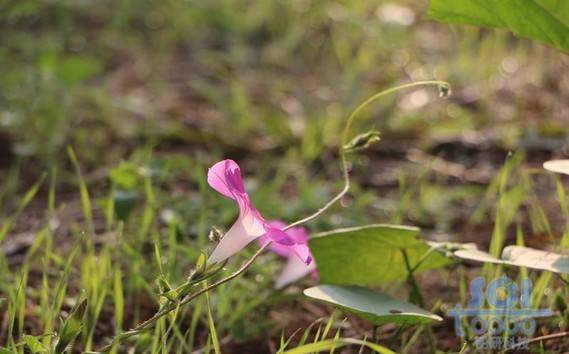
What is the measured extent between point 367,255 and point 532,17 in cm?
41

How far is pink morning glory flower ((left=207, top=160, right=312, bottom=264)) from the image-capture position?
102 cm

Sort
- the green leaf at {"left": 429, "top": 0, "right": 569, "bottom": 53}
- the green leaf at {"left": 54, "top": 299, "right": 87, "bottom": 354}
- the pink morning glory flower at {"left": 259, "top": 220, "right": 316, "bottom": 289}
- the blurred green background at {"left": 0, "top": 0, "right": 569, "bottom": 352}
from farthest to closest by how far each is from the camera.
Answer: the blurred green background at {"left": 0, "top": 0, "right": 569, "bottom": 352}, the pink morning glory flower at {"left": 259, "top": 220, "right": 316, "bottom": 289}, the green leaf at {"left": 429, "top": 0, "right": 569, "bottom": 53}, the green leaf at {"left": 54, "top": 299, "right": 87, "bottom": 354}

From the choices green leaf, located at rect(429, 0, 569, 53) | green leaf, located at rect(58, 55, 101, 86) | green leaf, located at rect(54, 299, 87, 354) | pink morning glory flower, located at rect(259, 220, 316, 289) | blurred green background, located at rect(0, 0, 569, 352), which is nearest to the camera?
green leaf, located at rect(54, 299, 87, 354)

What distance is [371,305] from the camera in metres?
1.17

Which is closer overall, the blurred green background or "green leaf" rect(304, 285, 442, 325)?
"green leaf" rect(304, 285, 442, 325)

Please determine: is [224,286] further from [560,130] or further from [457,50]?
[457,50]

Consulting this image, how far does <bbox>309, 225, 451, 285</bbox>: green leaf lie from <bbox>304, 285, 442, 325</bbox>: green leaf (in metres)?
0.10

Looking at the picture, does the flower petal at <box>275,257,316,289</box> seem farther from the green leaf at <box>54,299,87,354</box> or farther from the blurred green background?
the green leaf at <box>54,299,87,354</box>

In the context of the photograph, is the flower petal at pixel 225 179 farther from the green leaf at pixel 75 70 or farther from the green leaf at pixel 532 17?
the green leaf at pixel 75 70

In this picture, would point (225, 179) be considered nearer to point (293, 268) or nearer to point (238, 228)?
point (238, 228)

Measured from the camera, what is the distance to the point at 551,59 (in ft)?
10.5

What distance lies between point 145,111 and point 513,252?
1.56 meters

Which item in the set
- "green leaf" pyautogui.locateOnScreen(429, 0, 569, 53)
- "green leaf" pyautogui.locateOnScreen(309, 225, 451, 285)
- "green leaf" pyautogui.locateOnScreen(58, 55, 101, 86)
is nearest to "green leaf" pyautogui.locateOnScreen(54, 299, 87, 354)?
"green leaf" pyautogui.locateOnScreen(309, 225, 451, 285)

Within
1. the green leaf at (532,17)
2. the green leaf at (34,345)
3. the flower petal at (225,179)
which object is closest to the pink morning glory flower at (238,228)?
the flower petal at (225,179)
